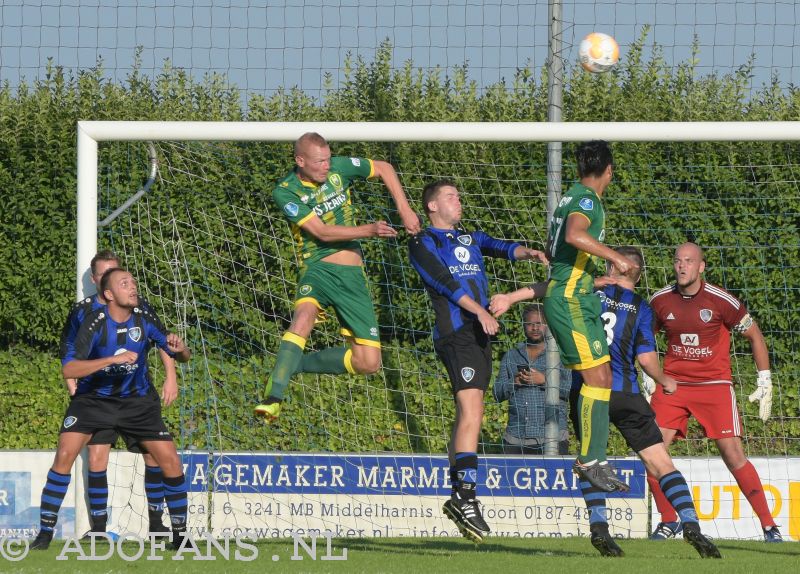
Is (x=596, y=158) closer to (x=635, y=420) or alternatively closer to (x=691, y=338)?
(x=635, y=420)

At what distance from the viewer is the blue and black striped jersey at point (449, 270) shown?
8.34 meters

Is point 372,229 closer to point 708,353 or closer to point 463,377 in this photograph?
point 463,377

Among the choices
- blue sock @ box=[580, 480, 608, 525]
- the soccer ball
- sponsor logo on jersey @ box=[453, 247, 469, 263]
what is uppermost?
the soccer ball

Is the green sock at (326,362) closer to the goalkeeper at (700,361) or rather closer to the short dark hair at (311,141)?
the short dark hair at (311,141)

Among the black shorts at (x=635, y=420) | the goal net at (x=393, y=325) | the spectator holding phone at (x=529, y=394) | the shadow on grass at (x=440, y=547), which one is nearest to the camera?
the shadow on grass at (x=440, y=547)

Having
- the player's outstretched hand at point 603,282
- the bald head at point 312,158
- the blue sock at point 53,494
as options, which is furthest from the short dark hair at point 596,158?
the blue sock at point 53,494

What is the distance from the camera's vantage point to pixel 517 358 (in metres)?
11.6

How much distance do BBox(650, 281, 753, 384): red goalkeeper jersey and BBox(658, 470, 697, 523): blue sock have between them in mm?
2001

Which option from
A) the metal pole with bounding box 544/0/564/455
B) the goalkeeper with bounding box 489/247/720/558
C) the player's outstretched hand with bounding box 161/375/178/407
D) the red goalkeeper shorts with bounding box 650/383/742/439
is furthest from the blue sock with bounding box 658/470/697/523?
the player's outstretched hand with bounding box 161/375/178/407

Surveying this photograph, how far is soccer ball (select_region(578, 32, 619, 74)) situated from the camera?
9.91 meters

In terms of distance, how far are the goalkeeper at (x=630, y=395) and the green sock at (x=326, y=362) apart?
1417 mm

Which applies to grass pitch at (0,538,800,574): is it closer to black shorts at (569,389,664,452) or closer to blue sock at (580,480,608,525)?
blue sock at (580,480,608,525)

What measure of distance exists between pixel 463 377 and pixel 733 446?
301 cm

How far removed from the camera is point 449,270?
333 inches
